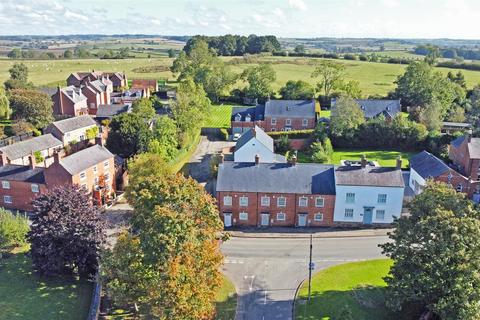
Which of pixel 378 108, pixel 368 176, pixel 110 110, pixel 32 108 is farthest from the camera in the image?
pixel 378 108

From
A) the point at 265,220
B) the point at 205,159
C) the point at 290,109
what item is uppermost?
the point at 290,109

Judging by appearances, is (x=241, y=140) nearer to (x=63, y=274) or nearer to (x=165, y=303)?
(x=63, y=274)

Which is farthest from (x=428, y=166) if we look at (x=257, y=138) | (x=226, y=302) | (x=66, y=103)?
(x=66, y=103)

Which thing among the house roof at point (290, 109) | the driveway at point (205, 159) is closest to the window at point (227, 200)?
the driveway at point (205, 159)

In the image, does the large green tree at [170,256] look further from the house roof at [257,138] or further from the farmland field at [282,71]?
the farmland field at [282,71]

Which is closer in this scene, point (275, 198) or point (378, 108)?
point (275, 198)

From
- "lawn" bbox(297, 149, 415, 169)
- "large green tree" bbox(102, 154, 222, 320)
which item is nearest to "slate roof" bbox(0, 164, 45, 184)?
"large green tree" bbox(102, 154, 222, 320)

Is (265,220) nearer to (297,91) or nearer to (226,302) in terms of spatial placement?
(226,302)
